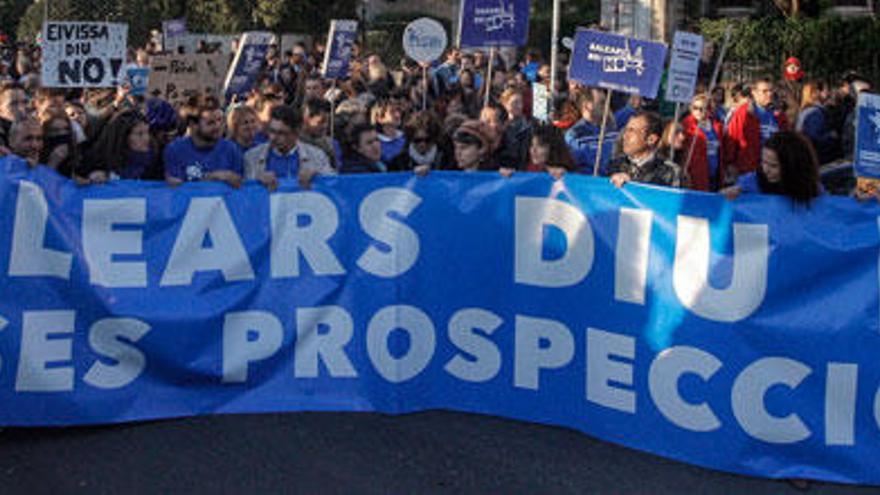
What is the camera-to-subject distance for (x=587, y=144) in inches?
382

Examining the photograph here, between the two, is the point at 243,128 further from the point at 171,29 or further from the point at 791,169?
the point at 171,29

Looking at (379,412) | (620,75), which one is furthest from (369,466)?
(620,75)

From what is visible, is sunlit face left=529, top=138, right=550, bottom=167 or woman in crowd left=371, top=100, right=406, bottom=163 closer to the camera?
sunlit face left=529, top=138, right=550, bottom=167

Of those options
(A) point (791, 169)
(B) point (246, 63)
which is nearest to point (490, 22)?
(B) point (246, 63)

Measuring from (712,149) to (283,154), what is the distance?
13.8 feet

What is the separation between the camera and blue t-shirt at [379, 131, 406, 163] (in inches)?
367

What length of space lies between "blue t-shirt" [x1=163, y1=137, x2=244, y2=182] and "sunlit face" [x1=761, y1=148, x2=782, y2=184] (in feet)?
11.2

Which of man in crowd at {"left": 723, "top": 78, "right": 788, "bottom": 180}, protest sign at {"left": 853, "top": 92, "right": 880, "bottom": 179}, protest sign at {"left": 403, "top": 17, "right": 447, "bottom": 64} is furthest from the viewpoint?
protest sign at {"left": 403, "top": 17, "right": 447, "bottom": 64}

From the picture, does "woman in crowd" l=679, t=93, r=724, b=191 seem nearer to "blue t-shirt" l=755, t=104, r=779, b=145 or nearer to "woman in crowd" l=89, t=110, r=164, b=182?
"blue t-shirt" l=755, t=104, r=779, b=145

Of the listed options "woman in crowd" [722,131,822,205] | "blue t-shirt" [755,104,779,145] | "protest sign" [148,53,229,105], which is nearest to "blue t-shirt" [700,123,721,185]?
"blue t-shirt" [755,104,779,145]

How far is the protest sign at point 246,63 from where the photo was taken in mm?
11312

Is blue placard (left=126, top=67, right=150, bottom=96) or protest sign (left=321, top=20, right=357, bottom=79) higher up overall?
protest sign (left=321, top=20, right=357, bottom=79)

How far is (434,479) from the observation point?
561 cm

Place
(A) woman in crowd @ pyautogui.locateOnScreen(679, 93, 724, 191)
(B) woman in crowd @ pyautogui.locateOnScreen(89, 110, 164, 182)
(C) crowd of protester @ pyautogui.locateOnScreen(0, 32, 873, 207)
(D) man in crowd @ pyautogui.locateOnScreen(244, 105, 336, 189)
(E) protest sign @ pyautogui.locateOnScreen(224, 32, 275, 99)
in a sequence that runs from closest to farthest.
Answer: (C) crowd of protester @ pyautogui.locateOnScreen(0, 32, 873, 207) < (D) man in crowd @ pyautogui.locateOnScreen(244, 105, 336, 189) < (B) woman in crowd @ pyautogui.locateOnScreen(89, 110, 164, 182) < (A) woman in crowd @ pyautogui.locateOnScreen(679, 93, 724, 191) < (E) protest sign @ pyautogui.locateOnScreen(224, 32, 275, 99)
